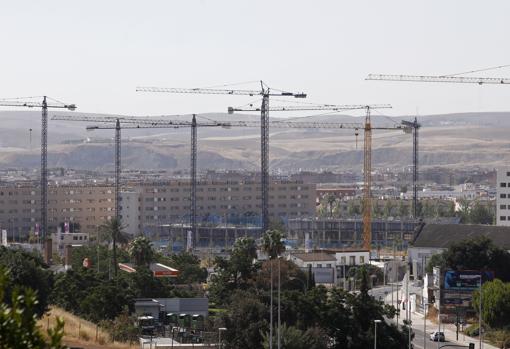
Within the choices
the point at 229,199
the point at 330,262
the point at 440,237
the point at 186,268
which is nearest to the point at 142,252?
Result: the point at 186,268

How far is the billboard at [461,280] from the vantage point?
217 ft

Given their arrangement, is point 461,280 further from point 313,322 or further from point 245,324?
point 245,324

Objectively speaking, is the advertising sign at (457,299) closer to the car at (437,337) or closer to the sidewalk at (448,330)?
the sidewalk at (448,330)

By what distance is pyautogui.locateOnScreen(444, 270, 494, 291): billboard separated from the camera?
66.2 metres

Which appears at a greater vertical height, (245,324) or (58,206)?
(58,206)

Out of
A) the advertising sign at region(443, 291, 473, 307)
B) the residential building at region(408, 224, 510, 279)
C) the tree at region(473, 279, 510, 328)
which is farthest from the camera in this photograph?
the residential building at region(408, 224, 510, 279)

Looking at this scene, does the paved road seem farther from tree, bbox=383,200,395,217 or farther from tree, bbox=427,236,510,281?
tree, bbox=383,200,395,217

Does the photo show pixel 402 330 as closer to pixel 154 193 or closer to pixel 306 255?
pixel 306 255

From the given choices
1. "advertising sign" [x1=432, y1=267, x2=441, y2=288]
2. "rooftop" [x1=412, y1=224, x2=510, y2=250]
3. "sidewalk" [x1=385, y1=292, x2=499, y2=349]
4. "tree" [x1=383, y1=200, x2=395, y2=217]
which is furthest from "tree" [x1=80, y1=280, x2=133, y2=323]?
"tree" [x1=383, y1=200, x2=395, y2=217]

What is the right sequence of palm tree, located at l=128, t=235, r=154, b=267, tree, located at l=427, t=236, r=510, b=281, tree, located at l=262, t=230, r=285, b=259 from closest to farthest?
tree, located at l=427, t=236, r=510, b=281, tree, located at l=262, t=230, r=285, b=259, palm tree, located at l=128, t=235, r=154, b=267

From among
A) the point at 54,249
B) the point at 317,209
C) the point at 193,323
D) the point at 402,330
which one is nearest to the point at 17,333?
the point at 402,330

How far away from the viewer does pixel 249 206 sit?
170875mm

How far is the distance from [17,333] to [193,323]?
132ft

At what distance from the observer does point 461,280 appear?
6638cm
